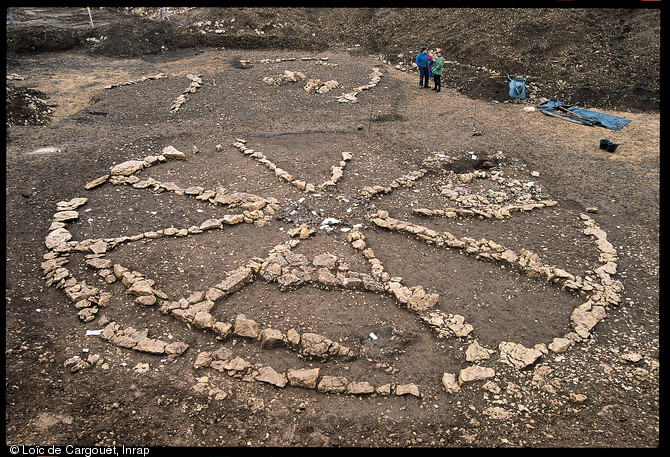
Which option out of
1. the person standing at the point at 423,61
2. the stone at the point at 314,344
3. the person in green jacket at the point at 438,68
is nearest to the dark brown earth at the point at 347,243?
the stone at the point at 314,344

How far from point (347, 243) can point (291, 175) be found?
2.61 metres

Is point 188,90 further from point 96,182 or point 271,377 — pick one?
point 271,377

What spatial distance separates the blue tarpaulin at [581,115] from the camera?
1123 cm

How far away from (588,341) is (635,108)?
388 inches

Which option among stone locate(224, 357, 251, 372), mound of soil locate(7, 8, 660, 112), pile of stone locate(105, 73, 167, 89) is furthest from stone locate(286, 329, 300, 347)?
pile of stone locate(105, 73, 167, 89)

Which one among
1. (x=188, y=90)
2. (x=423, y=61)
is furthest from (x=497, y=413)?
(x=188, y=90)

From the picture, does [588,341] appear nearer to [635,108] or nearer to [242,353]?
[242,353]

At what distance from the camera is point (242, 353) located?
5.09m

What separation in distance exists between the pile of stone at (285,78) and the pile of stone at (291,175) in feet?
15.4

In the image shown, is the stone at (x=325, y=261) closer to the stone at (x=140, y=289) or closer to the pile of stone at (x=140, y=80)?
the stone at (x=140, y=289)

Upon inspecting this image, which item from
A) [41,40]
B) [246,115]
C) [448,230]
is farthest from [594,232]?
[41,40]

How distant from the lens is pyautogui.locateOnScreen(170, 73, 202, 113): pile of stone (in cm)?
1243

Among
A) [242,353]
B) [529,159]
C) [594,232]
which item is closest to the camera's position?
[242,353]
